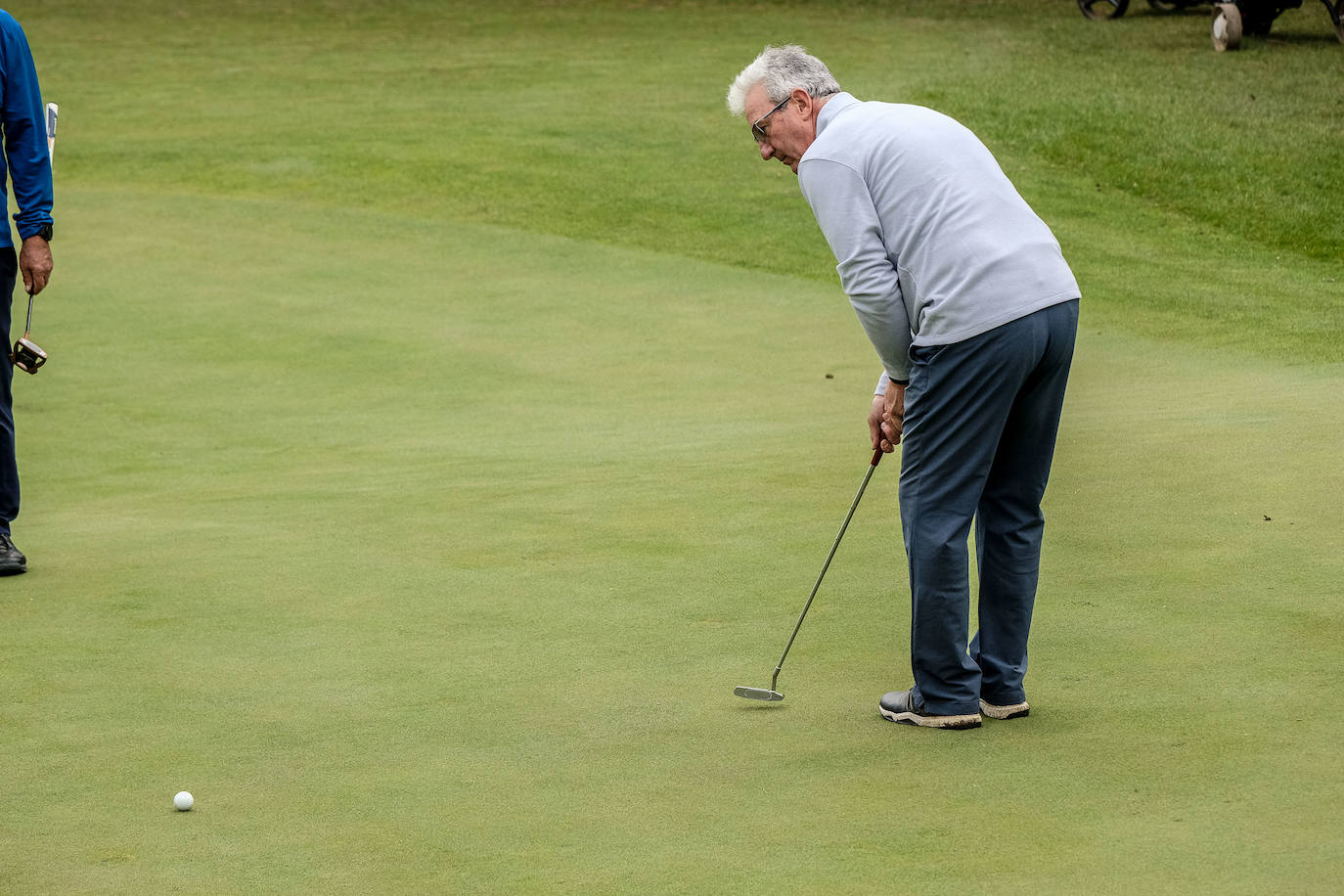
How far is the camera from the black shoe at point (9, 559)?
17.7 ft

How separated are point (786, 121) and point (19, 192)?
2823 millimetres

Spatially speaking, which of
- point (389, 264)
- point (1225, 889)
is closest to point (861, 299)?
point (1225, 889)

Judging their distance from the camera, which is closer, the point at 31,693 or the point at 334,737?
the point at 334,737

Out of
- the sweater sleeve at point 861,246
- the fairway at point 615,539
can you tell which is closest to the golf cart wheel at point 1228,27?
the fairway at point 615,539

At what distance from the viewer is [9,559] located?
17.8ft

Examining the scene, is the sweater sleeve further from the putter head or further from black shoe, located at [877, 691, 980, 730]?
the putter head

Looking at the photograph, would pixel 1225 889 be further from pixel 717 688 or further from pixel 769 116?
pixel 769 116

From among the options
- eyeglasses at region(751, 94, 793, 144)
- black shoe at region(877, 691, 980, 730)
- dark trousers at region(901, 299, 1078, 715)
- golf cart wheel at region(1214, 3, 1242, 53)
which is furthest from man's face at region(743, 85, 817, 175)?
golf cart wheel at region(1214, 3, 1242, 53)

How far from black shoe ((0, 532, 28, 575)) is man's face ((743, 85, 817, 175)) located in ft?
9.61

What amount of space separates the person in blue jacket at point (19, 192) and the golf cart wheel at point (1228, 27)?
52.7ft

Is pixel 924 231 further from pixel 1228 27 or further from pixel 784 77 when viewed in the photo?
pixel 1228 27

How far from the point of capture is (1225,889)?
2.97 m

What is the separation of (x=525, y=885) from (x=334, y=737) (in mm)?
974

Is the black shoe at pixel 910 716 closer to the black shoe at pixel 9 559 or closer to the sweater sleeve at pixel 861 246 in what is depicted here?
the sweater sleeve at pixel 861 246
